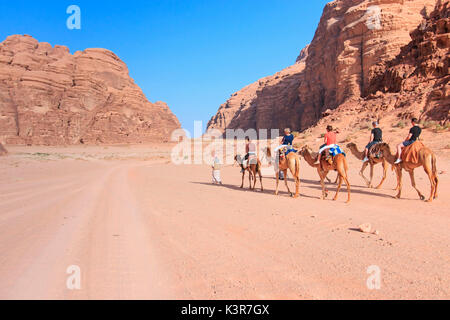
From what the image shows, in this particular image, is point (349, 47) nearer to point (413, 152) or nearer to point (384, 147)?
point (384, 147)

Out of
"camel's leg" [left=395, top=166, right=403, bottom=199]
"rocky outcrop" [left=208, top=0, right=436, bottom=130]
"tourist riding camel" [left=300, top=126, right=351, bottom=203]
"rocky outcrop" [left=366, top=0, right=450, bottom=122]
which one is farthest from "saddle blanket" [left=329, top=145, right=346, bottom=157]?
"rocky outcrop" [left=208, top=0, right=436, bottom=130]

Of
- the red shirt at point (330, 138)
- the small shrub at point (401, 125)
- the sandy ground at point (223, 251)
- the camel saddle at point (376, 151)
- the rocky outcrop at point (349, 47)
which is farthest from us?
the rocky outcrop at point (349, 47)

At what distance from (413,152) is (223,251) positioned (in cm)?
764

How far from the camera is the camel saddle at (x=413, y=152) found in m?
8.42

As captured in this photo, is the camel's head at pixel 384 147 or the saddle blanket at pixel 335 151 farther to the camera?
the camel's head at pixel 384 147

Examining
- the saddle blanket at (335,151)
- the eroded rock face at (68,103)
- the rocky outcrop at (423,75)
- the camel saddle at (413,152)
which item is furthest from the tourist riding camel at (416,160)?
the eroded rock face at (68,103)

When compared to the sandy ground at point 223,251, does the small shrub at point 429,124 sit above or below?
above

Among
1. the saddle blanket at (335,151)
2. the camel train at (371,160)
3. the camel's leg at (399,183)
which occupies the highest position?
the saddle blanket at (335,151)

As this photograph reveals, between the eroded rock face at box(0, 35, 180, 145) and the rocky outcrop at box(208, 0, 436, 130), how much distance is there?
57.0 metres

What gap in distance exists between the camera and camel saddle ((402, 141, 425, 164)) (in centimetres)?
842

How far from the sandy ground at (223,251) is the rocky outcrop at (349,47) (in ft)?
130

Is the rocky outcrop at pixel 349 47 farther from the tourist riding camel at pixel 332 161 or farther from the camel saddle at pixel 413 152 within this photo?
the tourist riding camel at pixel 332 161

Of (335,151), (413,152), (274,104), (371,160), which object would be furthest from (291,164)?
(274,104)
